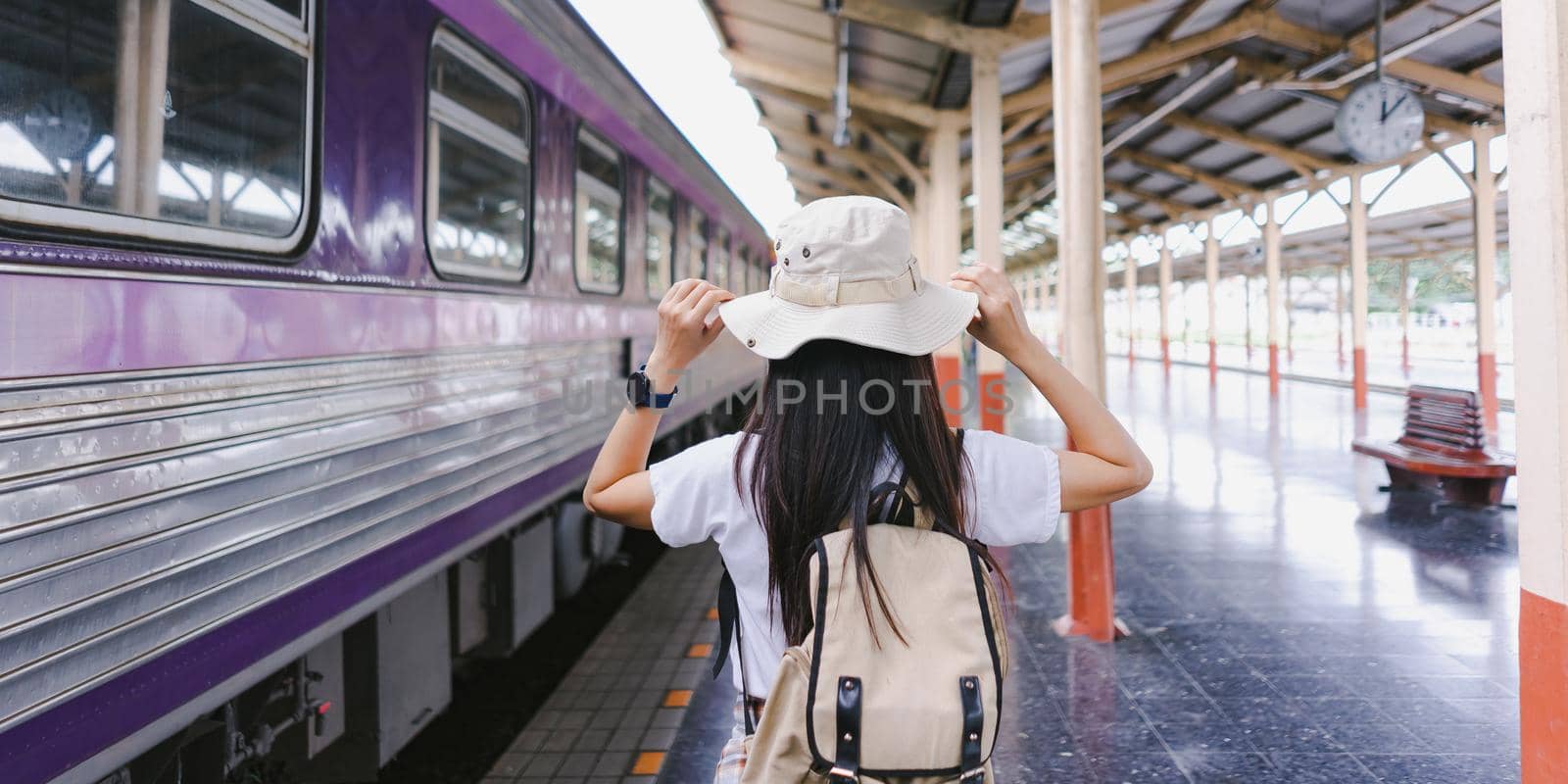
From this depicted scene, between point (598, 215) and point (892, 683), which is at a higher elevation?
point (598, 215)

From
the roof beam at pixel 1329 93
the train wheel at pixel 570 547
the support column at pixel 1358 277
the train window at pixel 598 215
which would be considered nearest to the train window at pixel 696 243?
the train window at pixel 598 215

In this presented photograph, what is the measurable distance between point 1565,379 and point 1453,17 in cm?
1058

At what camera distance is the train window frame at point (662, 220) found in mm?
6320

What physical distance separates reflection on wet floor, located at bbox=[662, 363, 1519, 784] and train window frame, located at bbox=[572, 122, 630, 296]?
2214 millimetres

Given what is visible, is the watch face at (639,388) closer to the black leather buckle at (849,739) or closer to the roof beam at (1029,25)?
the black leather buckle at (849,739)

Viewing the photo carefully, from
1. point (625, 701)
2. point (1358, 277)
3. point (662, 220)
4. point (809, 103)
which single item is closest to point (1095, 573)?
→ point (625, 701)

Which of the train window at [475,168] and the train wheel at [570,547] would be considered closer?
the train window at [475,168]

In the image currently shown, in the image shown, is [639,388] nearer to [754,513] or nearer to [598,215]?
[754,513]

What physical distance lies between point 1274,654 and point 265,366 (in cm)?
428

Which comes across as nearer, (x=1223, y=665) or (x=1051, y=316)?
(x=1223, y=665)

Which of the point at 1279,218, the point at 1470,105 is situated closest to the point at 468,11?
the point at 1470,105

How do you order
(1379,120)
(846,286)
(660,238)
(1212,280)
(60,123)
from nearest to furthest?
(846,286) → (60,123) → (660,238) → (1379,120) → (1212,280)

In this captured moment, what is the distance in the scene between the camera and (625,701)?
4.32 metres

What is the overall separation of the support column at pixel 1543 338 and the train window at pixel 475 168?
3.11m
